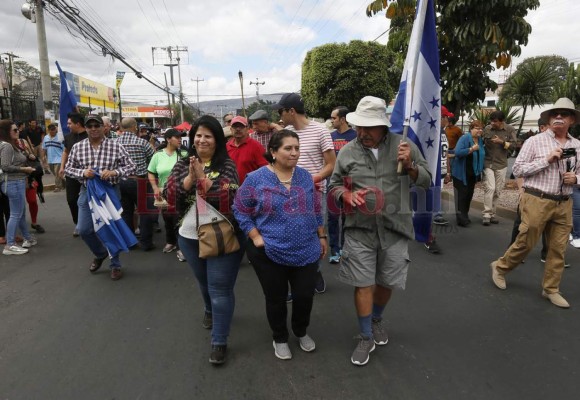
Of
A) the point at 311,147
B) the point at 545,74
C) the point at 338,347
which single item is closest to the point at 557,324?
the point at 338,347

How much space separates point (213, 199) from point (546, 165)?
9.61ft

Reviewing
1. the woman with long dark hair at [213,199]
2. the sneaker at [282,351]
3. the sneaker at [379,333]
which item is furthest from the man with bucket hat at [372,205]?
the woman with long dark hair at [213,199]

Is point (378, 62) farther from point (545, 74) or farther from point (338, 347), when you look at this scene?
point (338, 347)

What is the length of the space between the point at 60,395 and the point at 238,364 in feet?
3.70

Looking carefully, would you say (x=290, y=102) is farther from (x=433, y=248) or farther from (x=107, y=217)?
(x=433, y=248)

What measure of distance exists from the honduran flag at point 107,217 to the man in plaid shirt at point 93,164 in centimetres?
9

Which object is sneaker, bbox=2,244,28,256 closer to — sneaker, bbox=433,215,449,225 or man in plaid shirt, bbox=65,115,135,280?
man in plaid shirt, bbox=65,115,135,280

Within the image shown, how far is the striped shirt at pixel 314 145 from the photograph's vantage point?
3.84 metres

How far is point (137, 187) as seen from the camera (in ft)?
18.9

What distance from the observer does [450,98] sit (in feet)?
26.7

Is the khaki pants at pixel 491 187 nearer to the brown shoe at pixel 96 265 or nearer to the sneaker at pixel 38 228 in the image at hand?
the brown shoe at pixel 96 265

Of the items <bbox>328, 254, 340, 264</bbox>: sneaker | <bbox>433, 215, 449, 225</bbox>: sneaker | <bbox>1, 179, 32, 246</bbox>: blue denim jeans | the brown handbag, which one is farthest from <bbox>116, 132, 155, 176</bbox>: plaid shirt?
<bbox>433, 215, 449, 225</bbox>: sneaker

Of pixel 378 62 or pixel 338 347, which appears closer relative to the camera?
pixel 338 347

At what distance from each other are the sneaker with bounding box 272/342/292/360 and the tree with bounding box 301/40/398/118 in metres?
20.8
